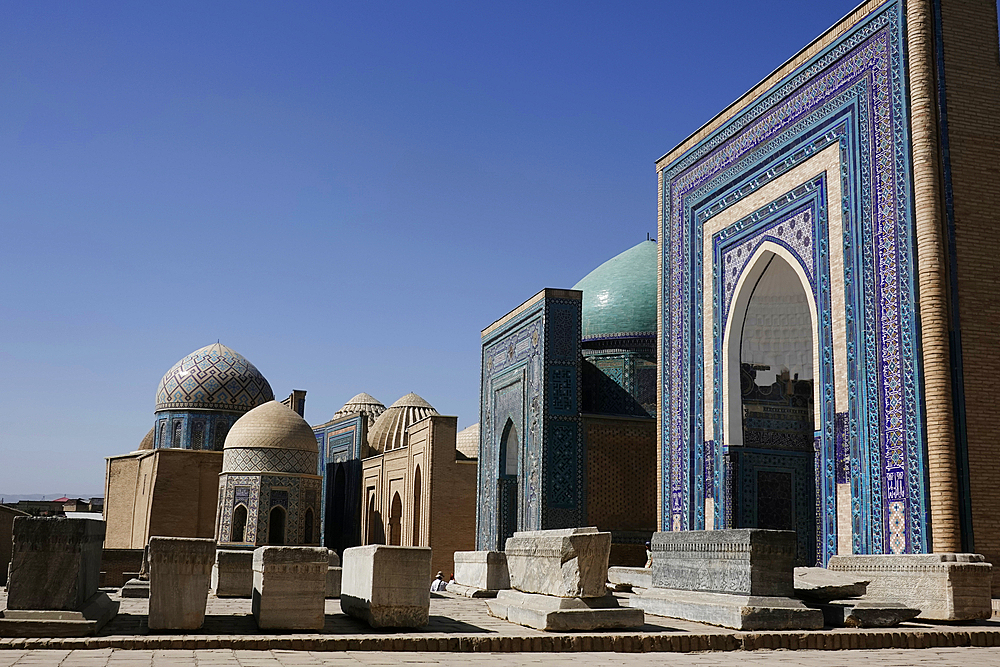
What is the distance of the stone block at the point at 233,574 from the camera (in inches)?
366

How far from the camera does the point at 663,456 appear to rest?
11.7 m

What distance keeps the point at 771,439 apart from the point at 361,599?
607 cm

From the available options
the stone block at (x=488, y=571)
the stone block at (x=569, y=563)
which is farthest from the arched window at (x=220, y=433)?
the stone block at (x=569, y=563)

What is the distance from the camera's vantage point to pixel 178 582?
5613 millimetres

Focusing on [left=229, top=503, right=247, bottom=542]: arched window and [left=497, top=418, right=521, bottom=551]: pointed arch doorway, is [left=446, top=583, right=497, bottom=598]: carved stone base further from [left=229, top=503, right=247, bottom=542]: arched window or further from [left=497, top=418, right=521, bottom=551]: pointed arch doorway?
[left=229, top=503, right=247, bottom=542]: arched window

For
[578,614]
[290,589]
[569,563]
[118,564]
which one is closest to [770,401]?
[569,563]

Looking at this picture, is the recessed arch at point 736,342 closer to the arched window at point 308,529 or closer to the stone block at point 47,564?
the stone block at point 47,564

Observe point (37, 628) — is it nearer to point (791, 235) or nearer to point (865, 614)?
point (865, 614)

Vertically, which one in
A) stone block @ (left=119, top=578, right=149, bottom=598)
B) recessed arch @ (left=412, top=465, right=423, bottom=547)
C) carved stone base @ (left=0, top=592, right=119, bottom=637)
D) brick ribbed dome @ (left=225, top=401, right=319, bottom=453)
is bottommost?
stone block @ (left=119, top=578, right=149, bottom=598)

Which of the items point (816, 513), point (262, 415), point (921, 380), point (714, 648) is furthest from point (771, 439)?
point (262, 415)

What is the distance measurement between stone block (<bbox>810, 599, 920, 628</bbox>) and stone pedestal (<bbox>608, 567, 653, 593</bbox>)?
244cm

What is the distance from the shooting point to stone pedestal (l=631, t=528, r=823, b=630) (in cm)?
603

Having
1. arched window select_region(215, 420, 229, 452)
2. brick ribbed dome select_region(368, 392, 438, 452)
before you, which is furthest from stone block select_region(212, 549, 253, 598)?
arched window select_region(215, 420, 229, 452)

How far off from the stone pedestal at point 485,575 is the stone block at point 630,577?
3.79ft
